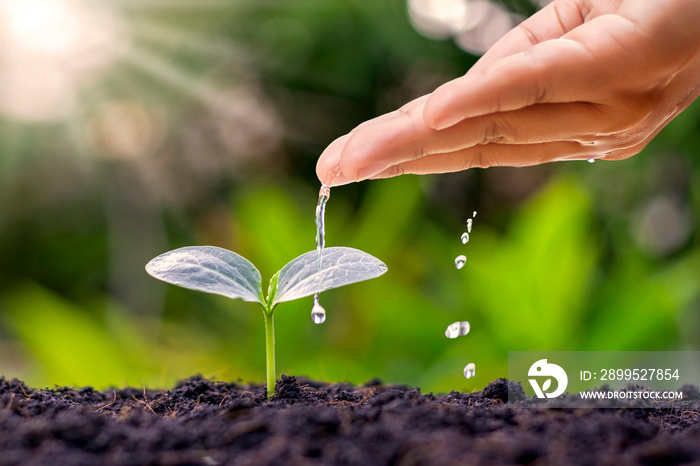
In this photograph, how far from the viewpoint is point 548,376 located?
37.5 inches

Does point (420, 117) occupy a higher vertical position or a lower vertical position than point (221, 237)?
lower

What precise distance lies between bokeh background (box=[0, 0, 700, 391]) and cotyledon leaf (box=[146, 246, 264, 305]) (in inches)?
44.6

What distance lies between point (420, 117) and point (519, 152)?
33 cm

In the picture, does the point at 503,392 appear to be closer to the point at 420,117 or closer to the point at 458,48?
the point at 420,117

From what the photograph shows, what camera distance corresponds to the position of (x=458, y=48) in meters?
3.09

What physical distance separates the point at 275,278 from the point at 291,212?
5.57 feet

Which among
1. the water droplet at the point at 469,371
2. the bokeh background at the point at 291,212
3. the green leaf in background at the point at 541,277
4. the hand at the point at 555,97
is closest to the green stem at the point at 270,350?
the hand at the point at 555,97

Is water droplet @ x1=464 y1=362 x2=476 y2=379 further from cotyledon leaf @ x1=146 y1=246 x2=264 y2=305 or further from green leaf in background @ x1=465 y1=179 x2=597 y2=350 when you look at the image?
green leaf in background @ x1=465 y1=179 x2=597 y2=350

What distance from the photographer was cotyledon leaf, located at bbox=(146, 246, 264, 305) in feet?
2.50

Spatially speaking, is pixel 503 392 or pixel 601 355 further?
pixel 601 355

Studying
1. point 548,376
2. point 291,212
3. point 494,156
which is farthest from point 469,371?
point 291,212

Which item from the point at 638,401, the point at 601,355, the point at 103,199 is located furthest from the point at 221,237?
the point at 638,401

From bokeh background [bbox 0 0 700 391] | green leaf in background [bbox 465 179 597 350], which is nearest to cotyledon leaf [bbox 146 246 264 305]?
bokeh background [bbox 0 0 700 391]

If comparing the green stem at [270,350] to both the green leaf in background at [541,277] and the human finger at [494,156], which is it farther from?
the green leaf in background at [541,277]
